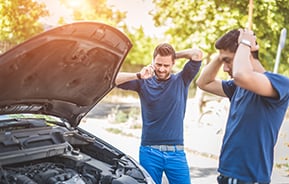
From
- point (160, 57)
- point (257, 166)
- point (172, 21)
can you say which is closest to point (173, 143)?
point (160, 57)

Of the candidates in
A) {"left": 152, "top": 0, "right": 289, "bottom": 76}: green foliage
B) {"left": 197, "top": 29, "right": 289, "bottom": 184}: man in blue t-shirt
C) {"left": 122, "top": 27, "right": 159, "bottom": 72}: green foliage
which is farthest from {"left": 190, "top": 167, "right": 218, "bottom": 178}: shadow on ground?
{"left": 122, "top": 27, "right": 159, "bottom": 72}: green foliage

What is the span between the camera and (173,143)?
2625 millimetres

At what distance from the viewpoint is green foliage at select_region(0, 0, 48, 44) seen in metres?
6.12

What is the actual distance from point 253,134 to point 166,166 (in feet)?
3.07

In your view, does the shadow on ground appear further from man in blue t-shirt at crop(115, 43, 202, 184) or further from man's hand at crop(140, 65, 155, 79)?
man's hand at crop(140, 65, 155, 79)

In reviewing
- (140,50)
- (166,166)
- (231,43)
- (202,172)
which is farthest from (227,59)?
(140,50)

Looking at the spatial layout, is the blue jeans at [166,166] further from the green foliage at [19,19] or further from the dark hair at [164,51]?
the green foliage at [19,19]

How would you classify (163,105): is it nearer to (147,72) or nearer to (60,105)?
(147,72)

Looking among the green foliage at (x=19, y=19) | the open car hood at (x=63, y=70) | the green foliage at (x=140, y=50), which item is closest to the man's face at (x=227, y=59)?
the open car hood at (x=63, y=70)

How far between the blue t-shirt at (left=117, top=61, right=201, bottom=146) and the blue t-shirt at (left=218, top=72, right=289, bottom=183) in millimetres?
786

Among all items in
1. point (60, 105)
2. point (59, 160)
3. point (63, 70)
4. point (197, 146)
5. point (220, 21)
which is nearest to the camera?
point (63, 70)

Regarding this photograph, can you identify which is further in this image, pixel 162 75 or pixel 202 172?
pixel 202 172

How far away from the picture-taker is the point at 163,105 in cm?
262

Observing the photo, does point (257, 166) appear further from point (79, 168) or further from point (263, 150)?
point (79, 168)
